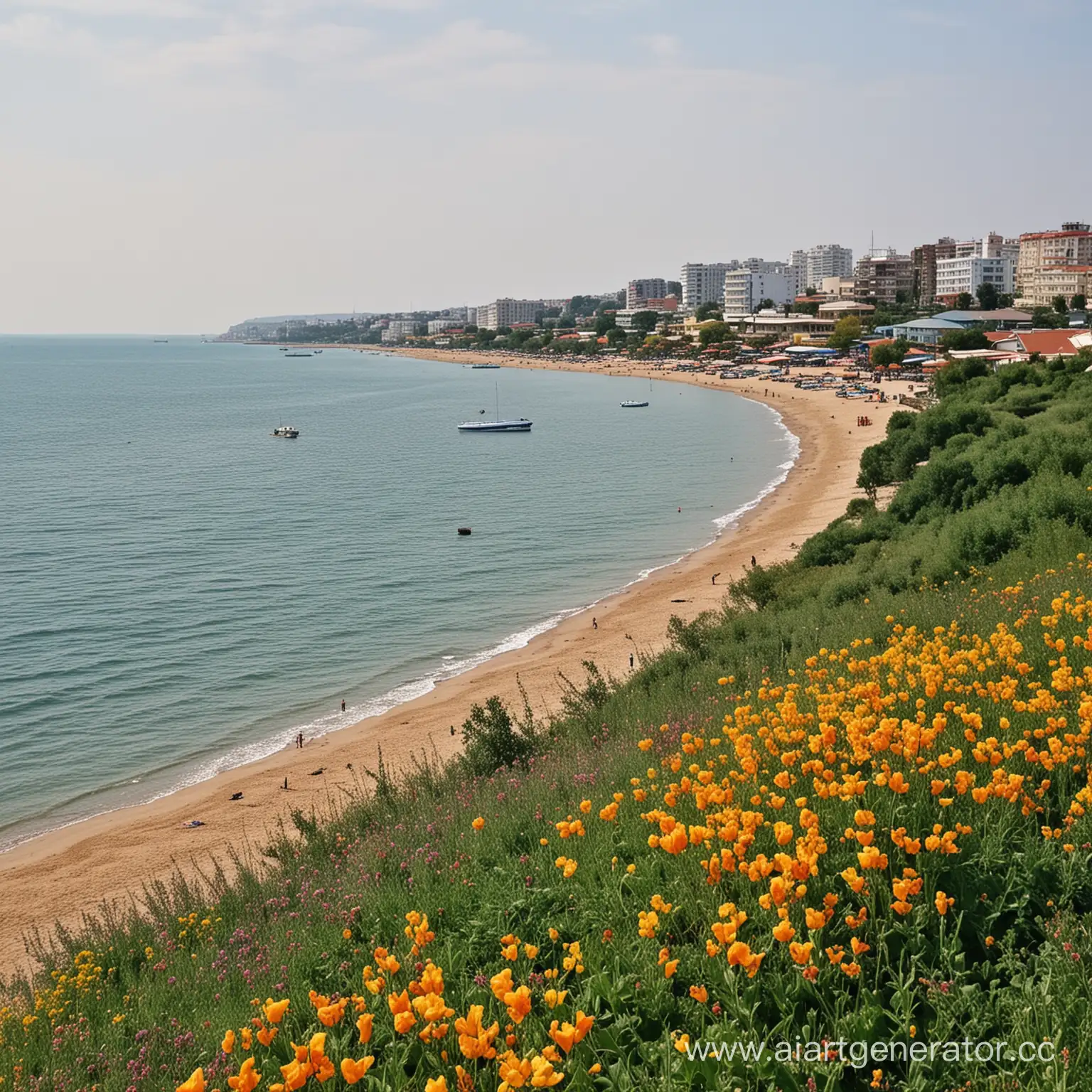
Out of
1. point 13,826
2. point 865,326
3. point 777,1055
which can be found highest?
point 865,326

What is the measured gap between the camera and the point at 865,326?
481 ft

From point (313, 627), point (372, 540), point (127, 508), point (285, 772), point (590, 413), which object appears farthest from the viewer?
point (590, 413)

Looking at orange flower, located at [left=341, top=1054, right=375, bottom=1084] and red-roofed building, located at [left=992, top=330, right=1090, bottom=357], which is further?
red-roofed building, located at [left=992, top=330, right=1090, bottom=357]

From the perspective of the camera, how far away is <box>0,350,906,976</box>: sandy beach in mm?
16328

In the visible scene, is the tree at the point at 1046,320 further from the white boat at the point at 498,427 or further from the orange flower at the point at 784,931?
the orange flower at the point at 784,931

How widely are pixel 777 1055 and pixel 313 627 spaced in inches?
1103

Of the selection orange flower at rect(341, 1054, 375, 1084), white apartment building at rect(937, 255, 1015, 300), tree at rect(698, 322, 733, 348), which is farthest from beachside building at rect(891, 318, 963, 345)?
orange flower at rect(341, 1054, 375, 1084)

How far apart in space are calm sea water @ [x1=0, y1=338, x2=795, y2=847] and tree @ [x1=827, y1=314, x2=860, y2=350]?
172 feet

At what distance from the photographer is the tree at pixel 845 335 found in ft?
446

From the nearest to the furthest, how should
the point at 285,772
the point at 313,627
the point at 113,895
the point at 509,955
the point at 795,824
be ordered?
the point at 509,955 < the point at 795,824 < the point at 113,895 < the point at 285,772 < the point at 313,627

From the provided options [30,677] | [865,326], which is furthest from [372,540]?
[865,326]

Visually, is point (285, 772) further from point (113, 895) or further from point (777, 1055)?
point (777, 1055)

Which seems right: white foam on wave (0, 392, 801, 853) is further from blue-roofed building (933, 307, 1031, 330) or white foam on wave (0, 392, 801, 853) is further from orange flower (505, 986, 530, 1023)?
blue-roofed building (933, 307, 1031, 330)

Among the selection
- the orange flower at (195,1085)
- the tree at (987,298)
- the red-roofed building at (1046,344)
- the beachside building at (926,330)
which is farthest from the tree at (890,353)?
the orange flower at (195,1085)
